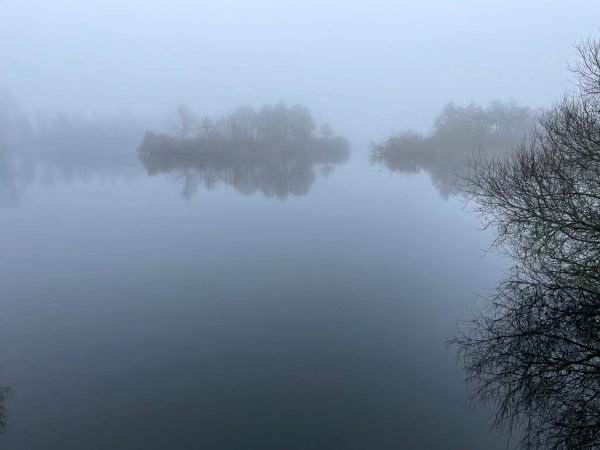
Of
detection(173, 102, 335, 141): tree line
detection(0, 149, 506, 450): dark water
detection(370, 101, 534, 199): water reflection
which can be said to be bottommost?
detection(0, 149, 506, 450): dark water

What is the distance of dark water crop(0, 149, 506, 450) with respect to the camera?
19.1 ft

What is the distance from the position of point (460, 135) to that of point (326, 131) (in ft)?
74.8

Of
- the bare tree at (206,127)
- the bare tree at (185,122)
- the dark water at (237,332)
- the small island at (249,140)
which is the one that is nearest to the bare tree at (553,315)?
the dark water at (237,332)

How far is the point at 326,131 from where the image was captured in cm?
7325

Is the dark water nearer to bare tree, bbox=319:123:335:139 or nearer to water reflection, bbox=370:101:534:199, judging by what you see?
water reflection, bbox=370:101:534:199

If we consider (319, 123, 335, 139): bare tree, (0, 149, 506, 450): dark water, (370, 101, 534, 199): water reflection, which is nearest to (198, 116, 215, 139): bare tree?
(319, 123, 335, 139): bare tree

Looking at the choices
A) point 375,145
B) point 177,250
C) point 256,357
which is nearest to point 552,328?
point 256,357

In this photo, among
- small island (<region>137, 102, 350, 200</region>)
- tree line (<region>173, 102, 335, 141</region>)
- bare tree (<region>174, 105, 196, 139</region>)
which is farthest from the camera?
bare tree (<region>174, 105, 196, 139</region>)

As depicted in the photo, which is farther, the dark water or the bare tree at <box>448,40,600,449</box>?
the bare tree at <box>448,40,600,449</box>

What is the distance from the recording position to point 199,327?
873 centimetres

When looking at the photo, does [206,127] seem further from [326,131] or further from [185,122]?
[326,131]

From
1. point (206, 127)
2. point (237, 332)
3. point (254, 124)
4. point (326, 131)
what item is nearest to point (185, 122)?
point (206, 127)

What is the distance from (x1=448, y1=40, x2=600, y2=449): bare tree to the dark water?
2.00ft

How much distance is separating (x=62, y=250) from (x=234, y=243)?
5.81 metres
